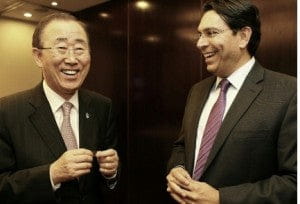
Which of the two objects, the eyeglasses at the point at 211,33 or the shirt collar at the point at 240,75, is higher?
the eyeglasses at the point at 211,33

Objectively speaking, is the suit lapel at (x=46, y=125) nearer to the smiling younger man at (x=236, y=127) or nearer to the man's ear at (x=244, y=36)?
the smiling younger man at (x=236, y=127)

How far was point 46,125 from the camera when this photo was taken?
5.93 feet

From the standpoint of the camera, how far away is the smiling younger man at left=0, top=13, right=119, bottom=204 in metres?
1.68

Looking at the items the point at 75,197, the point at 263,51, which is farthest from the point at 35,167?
the point at 263,51

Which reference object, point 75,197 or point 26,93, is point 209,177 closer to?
point 75,197

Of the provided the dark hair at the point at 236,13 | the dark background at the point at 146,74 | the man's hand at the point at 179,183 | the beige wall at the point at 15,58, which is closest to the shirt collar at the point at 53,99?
the man's hand at the point at 179,183

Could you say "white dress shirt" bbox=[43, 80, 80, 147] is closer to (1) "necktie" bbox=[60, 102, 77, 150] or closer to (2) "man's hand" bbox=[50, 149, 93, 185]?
(1) "necktie" bbox=[60, 102, 77, 150]

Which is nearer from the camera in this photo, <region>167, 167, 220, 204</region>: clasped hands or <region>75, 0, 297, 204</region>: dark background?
<region>167, 167, 220, 204</region>: clasped hands

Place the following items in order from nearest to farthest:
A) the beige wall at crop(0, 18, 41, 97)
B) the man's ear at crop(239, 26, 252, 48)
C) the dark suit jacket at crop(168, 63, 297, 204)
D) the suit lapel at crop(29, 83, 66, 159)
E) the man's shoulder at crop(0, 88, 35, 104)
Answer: the dark suit jacket at crop(168, 63, 297, 204) < the suit lapel at crop(29, 83, 66, 159) < the man's shoulder at crop(0, 88, 35, 104) < the man's ear at crop(239, 26, 252, 48) < the beige wall at crop(0, 18, 41, 97)

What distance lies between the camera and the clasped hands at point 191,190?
5.26ft

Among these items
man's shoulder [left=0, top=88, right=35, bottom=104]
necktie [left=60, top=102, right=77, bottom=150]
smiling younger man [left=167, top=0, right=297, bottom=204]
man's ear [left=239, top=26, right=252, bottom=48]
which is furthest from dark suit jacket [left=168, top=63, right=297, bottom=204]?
man's shoulder [left=0, top=88, right=35, bottom=104]

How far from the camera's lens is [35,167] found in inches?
68.0

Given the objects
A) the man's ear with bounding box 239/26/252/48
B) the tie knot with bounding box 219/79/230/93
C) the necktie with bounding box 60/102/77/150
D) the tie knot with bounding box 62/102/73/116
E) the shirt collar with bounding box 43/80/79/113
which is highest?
the man's ear with bounding box 239/26/252/48

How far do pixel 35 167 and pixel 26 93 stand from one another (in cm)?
42
